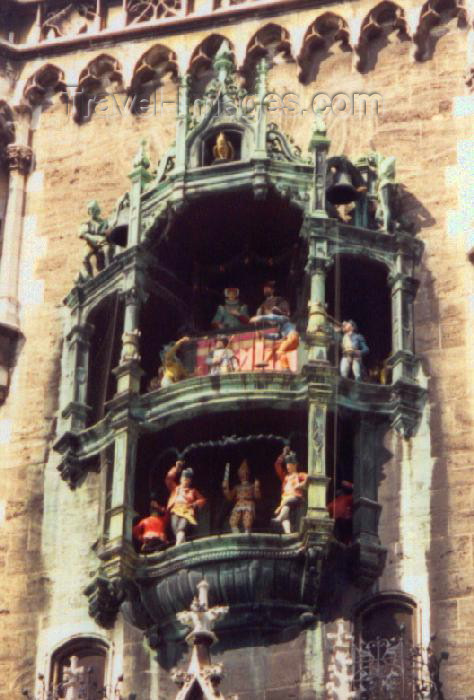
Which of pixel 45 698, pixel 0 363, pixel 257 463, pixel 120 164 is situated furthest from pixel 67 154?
pixel 45 698

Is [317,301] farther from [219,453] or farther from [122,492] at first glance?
[122,492]

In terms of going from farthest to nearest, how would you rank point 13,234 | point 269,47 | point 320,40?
point 269,47, point 320,40, point 13,234

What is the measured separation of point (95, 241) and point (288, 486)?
4424mm

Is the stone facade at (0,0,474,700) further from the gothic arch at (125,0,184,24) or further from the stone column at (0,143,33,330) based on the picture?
the gothic arch at (125,0,184,24)

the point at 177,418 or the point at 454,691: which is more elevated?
the point at 177,418

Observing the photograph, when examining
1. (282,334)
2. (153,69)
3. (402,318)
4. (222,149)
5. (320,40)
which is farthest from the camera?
(153,69)

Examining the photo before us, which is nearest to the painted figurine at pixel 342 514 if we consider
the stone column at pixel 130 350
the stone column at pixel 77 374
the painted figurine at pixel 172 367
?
the painted figurine at pixel 172 367

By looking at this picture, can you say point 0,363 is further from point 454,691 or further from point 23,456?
point 454,691

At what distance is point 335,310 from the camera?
1212 inches

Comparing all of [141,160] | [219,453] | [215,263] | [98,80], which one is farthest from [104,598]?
[98,80]

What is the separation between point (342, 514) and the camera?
95.5 feet

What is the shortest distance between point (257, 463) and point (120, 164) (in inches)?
193

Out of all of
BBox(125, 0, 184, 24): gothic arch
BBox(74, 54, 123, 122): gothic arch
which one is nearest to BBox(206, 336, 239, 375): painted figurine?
BBox(74, 54, 123, 122): gothic arch

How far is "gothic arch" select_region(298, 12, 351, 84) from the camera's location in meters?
33.1
